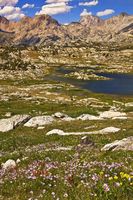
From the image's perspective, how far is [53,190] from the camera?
36.8 ft

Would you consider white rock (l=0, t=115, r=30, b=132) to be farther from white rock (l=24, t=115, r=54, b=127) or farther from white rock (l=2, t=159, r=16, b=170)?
white rock (l=2, t=159, r=16, b=170)

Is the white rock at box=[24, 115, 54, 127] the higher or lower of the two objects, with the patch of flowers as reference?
lower

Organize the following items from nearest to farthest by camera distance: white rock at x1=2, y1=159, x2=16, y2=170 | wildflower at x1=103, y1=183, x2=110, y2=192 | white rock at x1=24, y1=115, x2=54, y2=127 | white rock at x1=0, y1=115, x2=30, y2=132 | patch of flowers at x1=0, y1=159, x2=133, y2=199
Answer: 1. wildflower at x1=103, y1=183, x2=110, y2=192
2. patch of flowers at x1=0, y1=159, x2=133, y2=199
3. white rock at x1=2, y1=159, x2=16, y2=170
4. white rock at x1=0, y1=115, x2=30, y2=132
5. white rock at x1=24, y1=115, x2=54, y2=127

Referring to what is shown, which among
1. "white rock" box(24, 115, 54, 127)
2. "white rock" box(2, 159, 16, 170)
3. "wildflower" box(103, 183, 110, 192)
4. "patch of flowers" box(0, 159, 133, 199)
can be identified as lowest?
"white rock" box(24, 115, 54, 127)

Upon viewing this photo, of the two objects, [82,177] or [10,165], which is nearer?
[82,177]

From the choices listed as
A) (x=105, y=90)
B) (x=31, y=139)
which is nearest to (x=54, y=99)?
(x=105, y=90)

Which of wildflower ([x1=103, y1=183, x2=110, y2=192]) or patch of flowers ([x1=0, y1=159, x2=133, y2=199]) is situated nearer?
wildflower ([x1=103, y1=183, x2=110, y2=192])

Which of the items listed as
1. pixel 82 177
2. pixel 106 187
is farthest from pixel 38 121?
pixel 106 187

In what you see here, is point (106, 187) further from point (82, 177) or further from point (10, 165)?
point (10, 165)

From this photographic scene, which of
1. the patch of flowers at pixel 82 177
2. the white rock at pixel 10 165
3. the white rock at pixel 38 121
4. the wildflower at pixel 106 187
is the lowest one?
the white rock at pixel 38 121

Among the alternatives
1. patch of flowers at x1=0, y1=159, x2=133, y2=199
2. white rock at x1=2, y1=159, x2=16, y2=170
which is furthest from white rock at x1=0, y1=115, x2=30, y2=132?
patch of flowers at x1=0, y1=159, x2=133, y2=199

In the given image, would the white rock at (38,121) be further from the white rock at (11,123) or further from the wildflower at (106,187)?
the wildflower at (106,187)

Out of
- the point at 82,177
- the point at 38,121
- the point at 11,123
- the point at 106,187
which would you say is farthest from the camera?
the point at 38,121

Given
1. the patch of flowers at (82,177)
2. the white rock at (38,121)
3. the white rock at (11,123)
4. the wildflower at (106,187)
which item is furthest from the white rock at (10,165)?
the white rock at (38,121)
